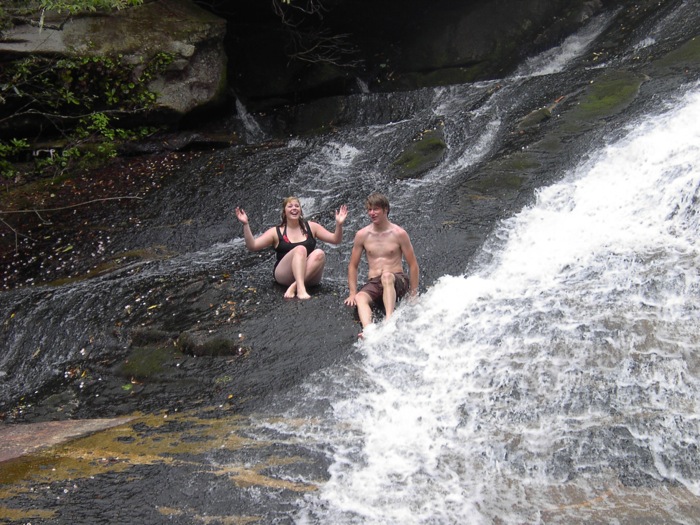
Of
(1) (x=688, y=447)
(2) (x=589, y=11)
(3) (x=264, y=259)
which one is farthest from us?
(2) (x=589, y=11)

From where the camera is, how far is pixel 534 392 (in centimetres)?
512

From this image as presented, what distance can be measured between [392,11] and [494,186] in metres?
8.60

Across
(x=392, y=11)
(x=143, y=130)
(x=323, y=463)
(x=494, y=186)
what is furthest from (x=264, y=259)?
(x=392, y=11)

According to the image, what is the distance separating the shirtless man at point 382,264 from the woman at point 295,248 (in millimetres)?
531

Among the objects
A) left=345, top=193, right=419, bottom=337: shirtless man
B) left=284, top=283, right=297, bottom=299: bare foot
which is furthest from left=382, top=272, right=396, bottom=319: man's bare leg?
left=284, top=283, right=297, bottom=299: bare foot

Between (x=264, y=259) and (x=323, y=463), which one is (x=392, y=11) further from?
(x=323, y=463)

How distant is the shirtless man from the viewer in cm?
654

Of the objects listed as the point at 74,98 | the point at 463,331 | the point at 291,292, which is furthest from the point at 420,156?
the point at 74,98

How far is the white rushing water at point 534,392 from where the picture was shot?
4301mm

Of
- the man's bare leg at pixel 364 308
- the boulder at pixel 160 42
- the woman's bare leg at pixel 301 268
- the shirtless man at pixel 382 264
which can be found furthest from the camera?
the boulder at pixel 160 42

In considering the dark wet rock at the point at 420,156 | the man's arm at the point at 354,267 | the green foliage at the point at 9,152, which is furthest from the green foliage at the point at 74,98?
the man's arm at the point at 354,267

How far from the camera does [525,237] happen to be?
26.5 ft

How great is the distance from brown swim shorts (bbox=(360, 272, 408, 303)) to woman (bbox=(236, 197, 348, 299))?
0.69 m

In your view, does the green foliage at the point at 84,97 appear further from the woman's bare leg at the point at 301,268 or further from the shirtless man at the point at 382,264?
the shirtless man at the point at 382,264
